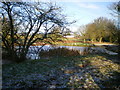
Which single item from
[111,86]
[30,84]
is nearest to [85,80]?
[111,86]

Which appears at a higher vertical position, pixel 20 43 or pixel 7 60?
pixel 20 43

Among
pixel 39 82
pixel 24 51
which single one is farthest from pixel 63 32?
pixel 39 82

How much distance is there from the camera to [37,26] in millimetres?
5098

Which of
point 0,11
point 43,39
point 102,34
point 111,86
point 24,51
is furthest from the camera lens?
point 102,34

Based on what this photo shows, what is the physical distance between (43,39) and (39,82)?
303 cm

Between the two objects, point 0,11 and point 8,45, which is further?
point 8,45

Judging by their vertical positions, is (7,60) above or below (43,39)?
below

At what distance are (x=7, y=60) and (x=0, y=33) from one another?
4.78 feet

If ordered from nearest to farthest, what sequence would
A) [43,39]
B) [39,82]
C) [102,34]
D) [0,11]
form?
[39,82]
[0,11]
[43,39]
[102,34]

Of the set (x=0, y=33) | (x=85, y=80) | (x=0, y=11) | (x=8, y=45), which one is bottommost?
(x=85, y=80)

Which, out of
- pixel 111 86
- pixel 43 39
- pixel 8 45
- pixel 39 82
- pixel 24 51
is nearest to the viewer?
pixel 111 86

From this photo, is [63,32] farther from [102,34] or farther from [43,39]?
[102,34]

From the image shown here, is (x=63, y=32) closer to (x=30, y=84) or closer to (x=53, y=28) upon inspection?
(x=53, y=28)

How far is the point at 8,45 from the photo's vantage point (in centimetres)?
461
